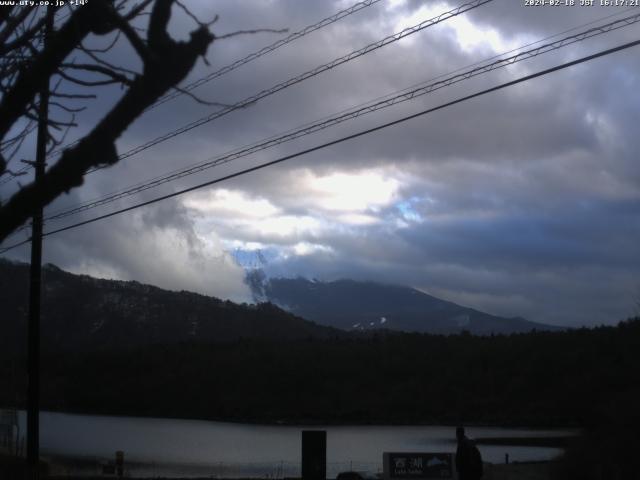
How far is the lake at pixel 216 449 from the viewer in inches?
1795

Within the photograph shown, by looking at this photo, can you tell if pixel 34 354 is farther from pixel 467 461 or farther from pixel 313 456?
pixel 467 461

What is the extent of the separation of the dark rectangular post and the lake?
1960 centimetres

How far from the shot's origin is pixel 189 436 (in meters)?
82.3

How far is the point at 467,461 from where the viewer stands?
1625 cm

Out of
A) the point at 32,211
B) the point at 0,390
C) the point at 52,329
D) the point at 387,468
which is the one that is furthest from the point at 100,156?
the point at 52,329

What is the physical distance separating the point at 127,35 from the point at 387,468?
61.3ft

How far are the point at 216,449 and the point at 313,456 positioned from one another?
4817cm

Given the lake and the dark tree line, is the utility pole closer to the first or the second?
the lake

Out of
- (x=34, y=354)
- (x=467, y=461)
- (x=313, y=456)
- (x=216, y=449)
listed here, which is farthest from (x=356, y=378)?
(x=467, y=461)

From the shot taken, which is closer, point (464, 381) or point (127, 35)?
point (127, 35)

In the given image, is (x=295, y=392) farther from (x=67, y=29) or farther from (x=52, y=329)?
(x=67, y=29)

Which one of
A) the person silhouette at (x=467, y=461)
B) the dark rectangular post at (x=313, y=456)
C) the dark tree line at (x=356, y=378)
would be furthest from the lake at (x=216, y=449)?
the person silhouette at (x=467, y=461)

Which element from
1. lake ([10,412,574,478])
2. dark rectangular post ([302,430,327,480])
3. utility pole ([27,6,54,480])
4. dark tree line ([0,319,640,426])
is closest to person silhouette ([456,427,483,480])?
dark rectangular post ([302,430,327,480])

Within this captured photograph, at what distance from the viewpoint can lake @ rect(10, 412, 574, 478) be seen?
150 feet
